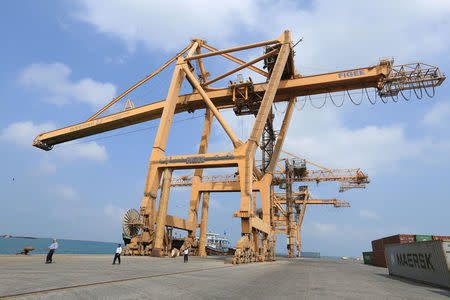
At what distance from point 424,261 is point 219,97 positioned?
21719 mm

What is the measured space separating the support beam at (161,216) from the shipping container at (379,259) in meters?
25.1

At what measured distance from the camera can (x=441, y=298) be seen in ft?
27.7

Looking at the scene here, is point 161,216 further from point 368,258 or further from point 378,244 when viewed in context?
point 368,258

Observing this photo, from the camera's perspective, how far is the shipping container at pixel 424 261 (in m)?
11.2

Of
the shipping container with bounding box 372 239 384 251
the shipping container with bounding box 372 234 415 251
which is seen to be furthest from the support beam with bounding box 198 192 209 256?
the shipping container with bounding box 372 239 384 251

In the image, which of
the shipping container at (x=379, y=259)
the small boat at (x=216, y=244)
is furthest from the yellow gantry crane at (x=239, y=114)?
the small boat at (x=216, y=244)

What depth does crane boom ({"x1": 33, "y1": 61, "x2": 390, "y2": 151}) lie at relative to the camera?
79.4 ft

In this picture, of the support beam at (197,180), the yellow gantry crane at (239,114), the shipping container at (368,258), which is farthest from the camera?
the shipping container at (368,258)

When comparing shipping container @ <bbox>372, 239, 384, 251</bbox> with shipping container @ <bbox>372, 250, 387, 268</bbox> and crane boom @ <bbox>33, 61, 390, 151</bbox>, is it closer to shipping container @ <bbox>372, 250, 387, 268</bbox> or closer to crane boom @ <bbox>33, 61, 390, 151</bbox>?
shipping container @ <bbox>372, 250, 387, 268</bbox>

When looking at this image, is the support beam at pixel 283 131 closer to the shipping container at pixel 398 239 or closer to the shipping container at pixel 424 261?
the shipping container at pixel 424 261

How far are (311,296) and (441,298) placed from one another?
14.3 feet

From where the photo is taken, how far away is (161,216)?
76.8ft

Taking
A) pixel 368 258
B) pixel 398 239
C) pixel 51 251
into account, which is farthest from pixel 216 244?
pixel 51 251

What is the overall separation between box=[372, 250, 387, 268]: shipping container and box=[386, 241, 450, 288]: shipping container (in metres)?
16.8
